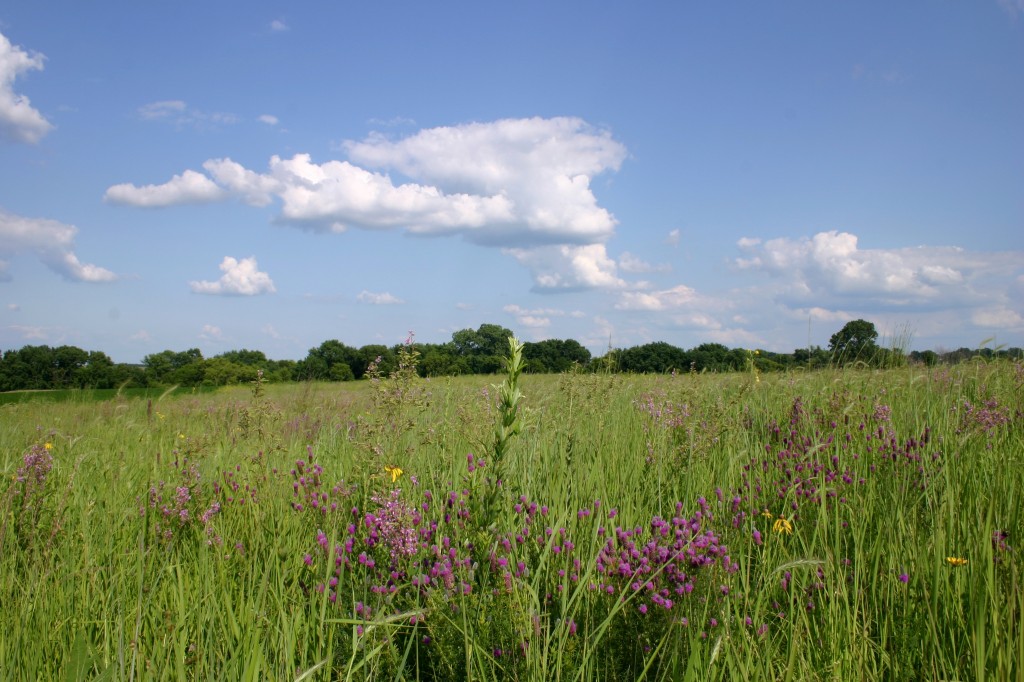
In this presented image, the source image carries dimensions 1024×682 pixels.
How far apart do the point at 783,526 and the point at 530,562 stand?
1.30m

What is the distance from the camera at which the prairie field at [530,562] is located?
1.87 metres

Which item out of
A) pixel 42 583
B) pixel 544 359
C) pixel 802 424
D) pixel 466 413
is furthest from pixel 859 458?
pixel 544 359

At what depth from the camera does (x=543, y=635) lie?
2.03 metres

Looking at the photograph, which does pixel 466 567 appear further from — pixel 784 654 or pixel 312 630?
pixel 784 654

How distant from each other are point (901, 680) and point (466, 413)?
305 centimetres

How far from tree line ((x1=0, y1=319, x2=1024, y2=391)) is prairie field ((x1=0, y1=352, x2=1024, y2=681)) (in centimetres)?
78

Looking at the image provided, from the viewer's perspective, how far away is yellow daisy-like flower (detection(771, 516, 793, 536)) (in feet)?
8.87

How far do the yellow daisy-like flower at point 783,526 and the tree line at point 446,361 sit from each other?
1358 mm

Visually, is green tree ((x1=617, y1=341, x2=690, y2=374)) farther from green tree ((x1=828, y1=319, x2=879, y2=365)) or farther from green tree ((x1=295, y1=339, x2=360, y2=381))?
green tree ((x1=295, y1=339, x2=360, y2=381))

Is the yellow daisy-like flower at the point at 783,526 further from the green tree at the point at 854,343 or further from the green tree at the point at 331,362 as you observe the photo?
the green tree at the point at 331,362

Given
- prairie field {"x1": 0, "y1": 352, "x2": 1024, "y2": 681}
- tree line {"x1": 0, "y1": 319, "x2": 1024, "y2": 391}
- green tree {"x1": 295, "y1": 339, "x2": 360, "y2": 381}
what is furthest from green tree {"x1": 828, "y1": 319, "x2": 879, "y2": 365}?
green tree {"x1": 295, "y1": 339, "x2": 360, "y2": 381}

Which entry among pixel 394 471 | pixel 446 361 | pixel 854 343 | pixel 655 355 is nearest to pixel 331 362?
pixel 655 355

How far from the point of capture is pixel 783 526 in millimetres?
2844

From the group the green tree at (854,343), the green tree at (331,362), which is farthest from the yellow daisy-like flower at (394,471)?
the green tree at (331,362)
